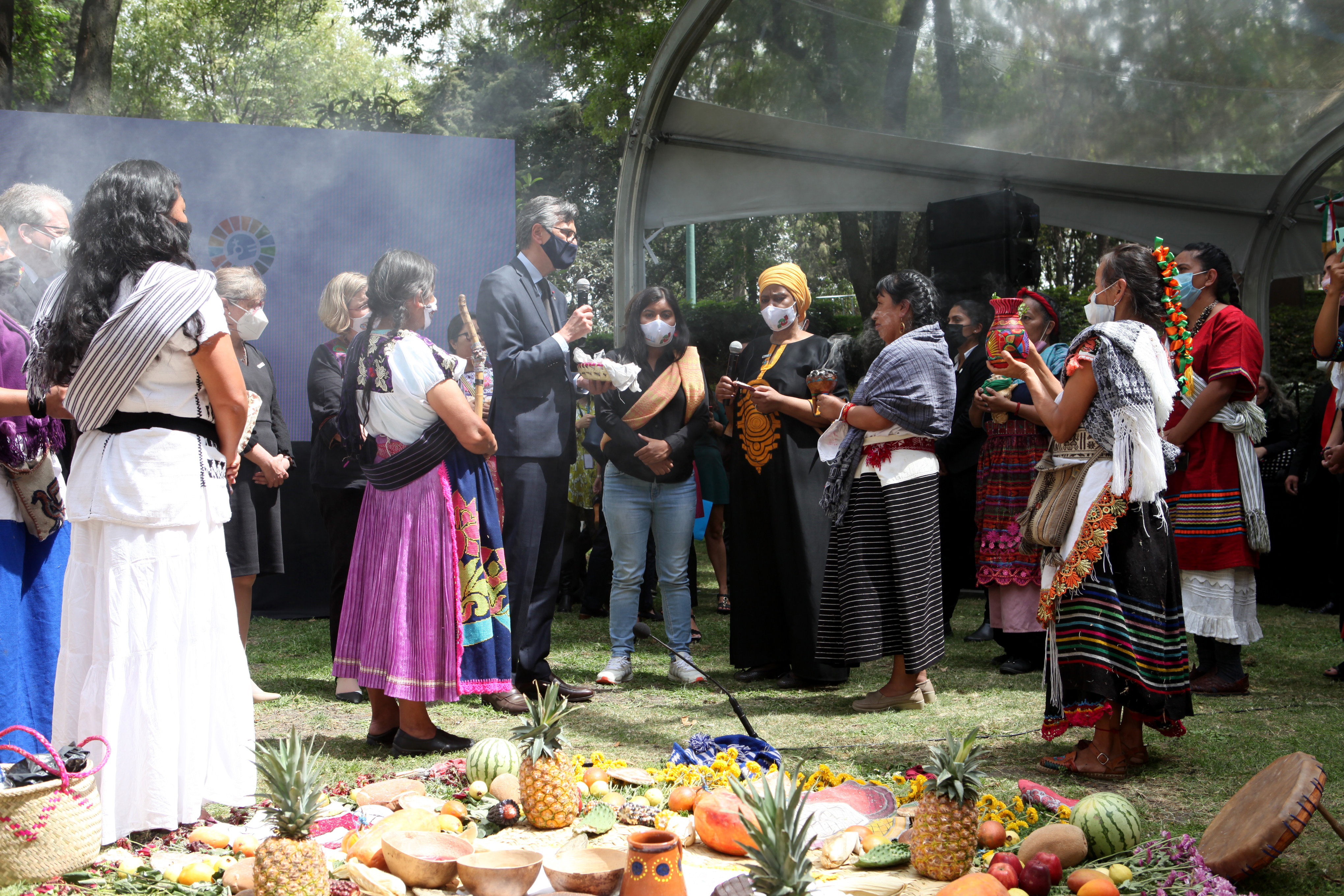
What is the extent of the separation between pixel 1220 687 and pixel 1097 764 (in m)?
1.68

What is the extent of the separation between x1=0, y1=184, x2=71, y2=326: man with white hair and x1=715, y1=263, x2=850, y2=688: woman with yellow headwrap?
2.99m

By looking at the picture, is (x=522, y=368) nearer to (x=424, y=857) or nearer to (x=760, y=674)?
(x=760, y=674)

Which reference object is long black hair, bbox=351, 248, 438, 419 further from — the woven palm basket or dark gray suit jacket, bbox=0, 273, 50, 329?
the woven palm basket

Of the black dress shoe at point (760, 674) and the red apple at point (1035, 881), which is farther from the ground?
the red apple at point (1035, 881)

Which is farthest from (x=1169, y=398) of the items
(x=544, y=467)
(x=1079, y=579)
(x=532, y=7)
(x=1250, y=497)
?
(x=532, y=7)

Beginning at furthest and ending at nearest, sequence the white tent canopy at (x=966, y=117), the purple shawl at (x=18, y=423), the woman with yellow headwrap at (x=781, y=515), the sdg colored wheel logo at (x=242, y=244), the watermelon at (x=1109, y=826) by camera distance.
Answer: the white tent canopy at (x=966, y=117)
the sdg colored wheel logo at (x=242, y=244)
the woman with yellow headwrap at (x=781, y=515)
the purple shawl at (x=18, y=423)
the watermelon at (x=1109, y=826)

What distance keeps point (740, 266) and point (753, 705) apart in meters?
6.82

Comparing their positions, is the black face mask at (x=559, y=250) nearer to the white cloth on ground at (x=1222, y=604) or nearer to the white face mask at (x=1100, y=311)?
the white face mask at (x=1100, y=311)

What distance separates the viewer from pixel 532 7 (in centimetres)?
1766

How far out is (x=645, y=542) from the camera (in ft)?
17.2

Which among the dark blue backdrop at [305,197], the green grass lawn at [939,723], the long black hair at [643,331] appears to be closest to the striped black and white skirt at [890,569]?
the green grass lawn at [939,723]

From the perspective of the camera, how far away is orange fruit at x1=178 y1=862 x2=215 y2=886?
257 centimetres

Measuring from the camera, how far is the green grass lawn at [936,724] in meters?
3.29

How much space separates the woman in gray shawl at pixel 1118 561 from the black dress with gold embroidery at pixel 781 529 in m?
1.62
